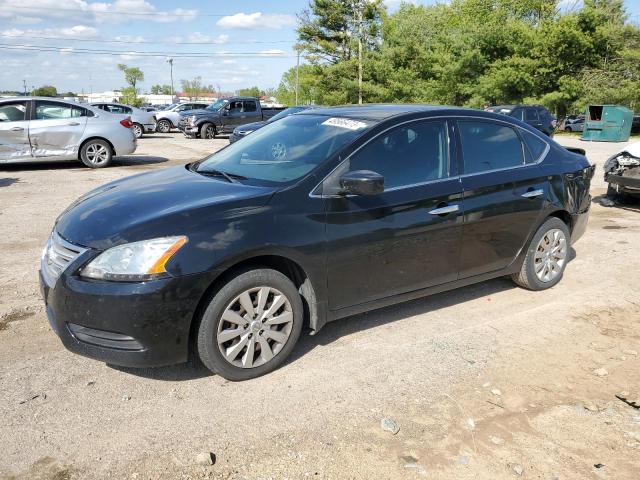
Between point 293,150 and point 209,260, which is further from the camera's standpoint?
point 293,150

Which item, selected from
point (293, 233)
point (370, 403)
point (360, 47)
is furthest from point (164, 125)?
point (370, 403)

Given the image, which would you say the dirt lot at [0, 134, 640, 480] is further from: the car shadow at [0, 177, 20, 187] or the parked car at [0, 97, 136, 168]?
the parked car at [0, 97, 136, 168]

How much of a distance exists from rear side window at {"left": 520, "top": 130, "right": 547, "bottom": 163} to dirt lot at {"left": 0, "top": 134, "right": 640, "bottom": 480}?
50.7 inches

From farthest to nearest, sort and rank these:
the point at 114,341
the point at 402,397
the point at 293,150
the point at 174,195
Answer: the point at 293,150 < the point at 174,195 < the point at 402,397 < the point at 114,341

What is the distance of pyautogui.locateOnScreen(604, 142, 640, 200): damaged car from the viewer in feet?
27.3

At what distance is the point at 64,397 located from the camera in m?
3.19

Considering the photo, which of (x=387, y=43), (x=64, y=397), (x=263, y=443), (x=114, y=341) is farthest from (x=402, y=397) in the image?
(x=387, y=43)

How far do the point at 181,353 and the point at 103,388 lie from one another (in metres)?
0.58

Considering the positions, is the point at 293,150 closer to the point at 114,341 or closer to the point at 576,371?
the point at 114,341

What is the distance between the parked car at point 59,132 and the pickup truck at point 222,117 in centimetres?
1059

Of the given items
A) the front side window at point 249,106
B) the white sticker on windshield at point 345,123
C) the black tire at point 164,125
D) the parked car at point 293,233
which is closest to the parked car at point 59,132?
the parked car at point 293,233

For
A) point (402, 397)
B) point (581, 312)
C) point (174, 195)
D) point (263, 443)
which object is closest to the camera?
point (263, 443)

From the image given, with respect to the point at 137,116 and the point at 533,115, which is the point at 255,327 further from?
the point at 137,116

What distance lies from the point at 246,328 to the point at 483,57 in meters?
38.5
